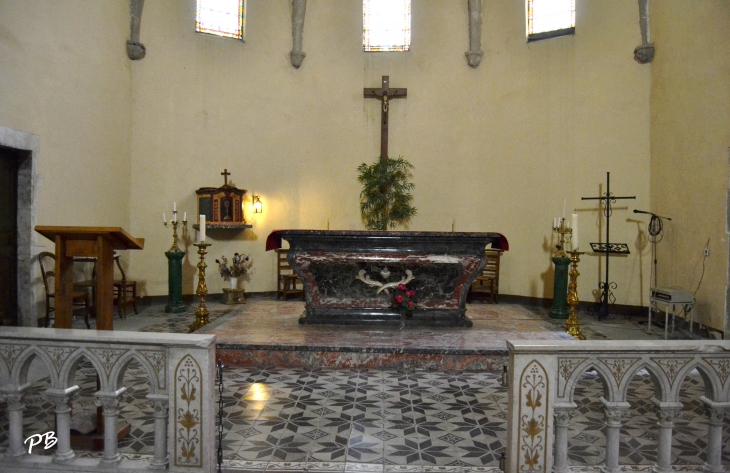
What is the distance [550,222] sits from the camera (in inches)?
369

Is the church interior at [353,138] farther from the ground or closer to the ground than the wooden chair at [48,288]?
farther from the ground

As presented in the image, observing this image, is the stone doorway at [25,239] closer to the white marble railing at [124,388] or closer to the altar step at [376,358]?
the altar step at [376,358]

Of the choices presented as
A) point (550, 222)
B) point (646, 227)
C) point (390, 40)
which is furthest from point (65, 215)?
point (646, 227)

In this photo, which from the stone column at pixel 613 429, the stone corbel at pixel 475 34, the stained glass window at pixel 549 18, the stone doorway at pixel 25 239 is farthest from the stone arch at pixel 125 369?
the stained glass window at pixel 549 18

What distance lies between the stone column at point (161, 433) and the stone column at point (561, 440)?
1993mm

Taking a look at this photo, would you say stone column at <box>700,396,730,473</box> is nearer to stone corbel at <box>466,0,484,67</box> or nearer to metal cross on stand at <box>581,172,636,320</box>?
metal cross on stand at <box>581,172,636,320</box>

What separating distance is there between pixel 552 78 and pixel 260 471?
871 cm

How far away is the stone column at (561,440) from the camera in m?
2.51

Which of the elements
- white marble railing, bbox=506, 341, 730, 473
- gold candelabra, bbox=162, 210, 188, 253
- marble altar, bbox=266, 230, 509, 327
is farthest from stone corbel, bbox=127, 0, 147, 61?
white marble railing, bbox=506, 341, 730, 473

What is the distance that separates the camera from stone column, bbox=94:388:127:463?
2582 mm

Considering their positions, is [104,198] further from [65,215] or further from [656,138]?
[656,138]

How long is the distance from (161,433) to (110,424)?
272 millimetres

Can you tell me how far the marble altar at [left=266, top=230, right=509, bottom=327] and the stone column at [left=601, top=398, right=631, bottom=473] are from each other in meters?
3.69

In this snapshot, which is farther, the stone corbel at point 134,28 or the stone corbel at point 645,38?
the stone corbel at point 134,28
